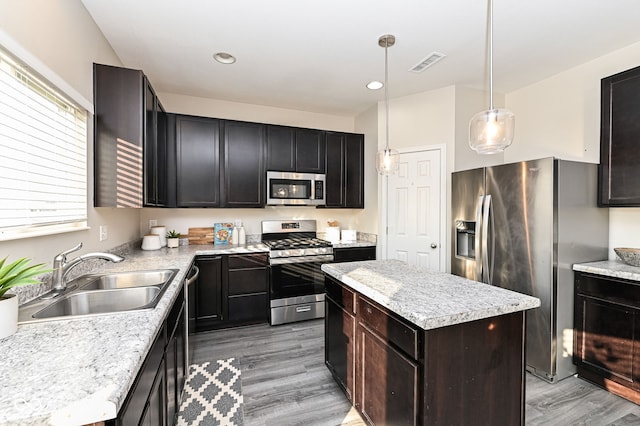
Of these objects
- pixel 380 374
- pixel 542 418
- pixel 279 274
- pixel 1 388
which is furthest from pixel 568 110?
pixel 1 388

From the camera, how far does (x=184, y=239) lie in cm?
353

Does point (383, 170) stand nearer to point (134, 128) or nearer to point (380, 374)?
point (380, 374)

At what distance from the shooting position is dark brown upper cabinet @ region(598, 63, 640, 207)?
2201 millimetres

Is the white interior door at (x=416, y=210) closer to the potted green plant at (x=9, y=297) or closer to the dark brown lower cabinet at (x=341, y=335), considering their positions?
the dark brown lower cabinet at (x=341, y=335)

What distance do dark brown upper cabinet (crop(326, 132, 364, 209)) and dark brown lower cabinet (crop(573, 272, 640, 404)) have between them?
2540 millimetres

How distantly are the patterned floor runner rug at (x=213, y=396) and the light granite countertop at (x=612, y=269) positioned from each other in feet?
9.25

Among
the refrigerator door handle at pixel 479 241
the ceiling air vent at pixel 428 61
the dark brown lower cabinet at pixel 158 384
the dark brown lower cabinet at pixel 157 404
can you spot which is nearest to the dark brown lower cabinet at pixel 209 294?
the dark brown lower cabinet at pixel 158 384

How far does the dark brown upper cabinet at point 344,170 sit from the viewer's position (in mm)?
4004

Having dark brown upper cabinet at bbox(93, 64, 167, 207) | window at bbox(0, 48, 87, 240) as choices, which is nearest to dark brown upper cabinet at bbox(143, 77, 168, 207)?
dark brown upper cabinet at bbox(93, 64, 167, 207)

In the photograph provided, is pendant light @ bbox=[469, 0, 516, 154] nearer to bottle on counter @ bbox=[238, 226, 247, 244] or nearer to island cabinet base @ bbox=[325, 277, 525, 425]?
island cabinet base @ bbox=[325, 277, 525, 425]

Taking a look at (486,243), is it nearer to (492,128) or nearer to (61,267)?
(492,128)

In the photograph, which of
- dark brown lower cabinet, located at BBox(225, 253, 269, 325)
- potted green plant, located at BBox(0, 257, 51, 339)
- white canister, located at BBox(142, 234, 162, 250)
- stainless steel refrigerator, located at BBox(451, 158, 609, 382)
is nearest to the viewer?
potted green plant, located at BBox(0, 257, 51, 339)

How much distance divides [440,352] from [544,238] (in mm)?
1642

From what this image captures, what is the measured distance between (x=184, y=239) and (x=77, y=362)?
2.82 m
